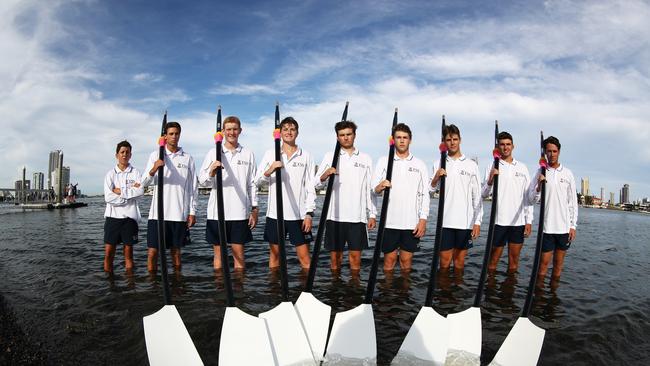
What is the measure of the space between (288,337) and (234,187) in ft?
9.14

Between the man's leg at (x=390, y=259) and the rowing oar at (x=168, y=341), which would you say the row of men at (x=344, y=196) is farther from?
the rowing oar at (x=168, y=341)

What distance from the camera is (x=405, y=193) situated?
5695mm

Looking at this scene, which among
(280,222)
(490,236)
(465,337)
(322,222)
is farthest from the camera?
(490,236)

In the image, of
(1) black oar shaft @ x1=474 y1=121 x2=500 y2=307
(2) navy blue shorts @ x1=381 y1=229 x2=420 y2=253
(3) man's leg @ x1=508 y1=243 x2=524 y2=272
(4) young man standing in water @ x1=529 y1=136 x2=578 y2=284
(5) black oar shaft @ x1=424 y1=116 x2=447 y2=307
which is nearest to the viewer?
(5) black oar shaft @ x1=424 y1=116 x2=447 y2=307

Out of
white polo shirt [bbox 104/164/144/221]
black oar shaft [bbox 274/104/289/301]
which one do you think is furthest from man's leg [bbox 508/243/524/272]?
white polo shirt [bbox 104/164/144/221]

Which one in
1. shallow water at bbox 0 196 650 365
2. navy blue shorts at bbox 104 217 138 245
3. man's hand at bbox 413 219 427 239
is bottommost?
shallow water at bbox 0 196 650 365

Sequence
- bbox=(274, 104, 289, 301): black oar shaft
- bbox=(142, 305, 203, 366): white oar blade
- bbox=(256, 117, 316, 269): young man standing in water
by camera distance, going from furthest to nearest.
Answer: bbox=(256, 117, 316, 269): young man standing in water < bbox=(274, 104, 289, 301): black oar shaft < bbox=(142, 305, 203, 366): white oar blade

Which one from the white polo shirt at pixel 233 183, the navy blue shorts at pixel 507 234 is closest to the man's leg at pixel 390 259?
the navy blue shorts at pixel 507 234

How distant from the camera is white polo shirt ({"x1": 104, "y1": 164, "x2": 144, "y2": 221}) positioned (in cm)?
617

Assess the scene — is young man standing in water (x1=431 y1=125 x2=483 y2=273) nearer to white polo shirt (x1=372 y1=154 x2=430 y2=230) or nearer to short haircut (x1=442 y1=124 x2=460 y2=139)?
short haircut (x1=442 y1=124 x2=460 y2=139)

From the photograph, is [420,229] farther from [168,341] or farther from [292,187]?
[168,341]

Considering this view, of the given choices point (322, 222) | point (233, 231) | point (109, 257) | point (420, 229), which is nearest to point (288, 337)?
point (322, 222)

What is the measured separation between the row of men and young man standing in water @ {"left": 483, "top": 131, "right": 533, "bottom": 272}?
19 millimetres

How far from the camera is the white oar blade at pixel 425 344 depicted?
139 inches
